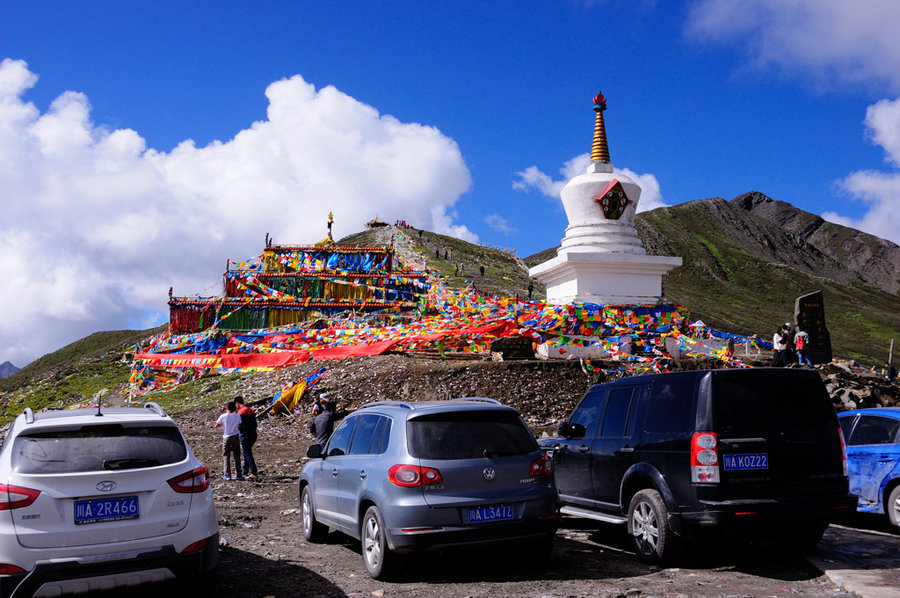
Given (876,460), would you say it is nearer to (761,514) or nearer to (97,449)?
(761,514)

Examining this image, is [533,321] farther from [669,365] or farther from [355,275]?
[355,275]

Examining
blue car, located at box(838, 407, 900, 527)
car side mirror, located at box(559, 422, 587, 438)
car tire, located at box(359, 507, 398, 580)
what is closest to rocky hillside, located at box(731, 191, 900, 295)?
blue car, located at box(838, 407, 900, 527)

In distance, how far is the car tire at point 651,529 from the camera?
6.76 metres

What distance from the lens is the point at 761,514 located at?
651 centimetres

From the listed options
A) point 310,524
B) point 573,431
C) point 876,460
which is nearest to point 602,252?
point 876,460

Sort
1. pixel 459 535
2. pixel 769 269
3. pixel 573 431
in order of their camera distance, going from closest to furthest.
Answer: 1. pixel 459 535
2. pixel 573 431
3. pixel 769 269

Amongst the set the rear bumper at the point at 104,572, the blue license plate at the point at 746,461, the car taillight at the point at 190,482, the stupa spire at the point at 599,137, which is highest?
the stupa spire at the point at 599,137

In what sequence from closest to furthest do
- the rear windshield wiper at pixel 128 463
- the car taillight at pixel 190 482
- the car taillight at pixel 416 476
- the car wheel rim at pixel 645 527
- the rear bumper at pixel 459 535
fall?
the rear windshield wiper at pixel 128 463 < the car taillight at pixel 190 482 < the rear bumper at pixel 459 535 < the car taillight at pixel 416 476 < the car wheel rim at pixel 645 527

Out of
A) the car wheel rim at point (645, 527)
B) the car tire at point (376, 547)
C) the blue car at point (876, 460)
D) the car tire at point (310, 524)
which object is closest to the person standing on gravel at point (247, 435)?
the car tire at point (310, 524)

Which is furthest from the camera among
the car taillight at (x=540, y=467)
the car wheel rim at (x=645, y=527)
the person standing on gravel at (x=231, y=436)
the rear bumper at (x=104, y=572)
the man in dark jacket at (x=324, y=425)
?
the person standing on gravel at (x=231, y=436)

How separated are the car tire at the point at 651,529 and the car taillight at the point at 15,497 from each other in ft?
17.0

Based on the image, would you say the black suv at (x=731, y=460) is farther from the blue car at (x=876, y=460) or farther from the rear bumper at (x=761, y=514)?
the blue car at (x=876, y=460)

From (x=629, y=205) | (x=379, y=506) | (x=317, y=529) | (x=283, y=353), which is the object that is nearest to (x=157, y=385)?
(x=283, y=353)

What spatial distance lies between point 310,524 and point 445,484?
2.73 m
